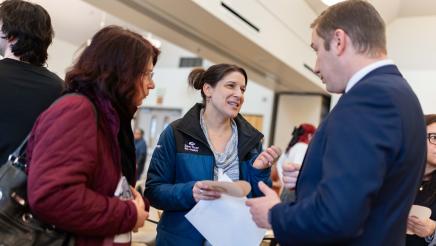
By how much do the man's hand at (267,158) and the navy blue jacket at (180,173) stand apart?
5 cm

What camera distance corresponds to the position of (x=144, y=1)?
137 inches

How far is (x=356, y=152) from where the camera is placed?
33.9 inches

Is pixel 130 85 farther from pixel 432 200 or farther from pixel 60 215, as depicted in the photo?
pixel 432 200

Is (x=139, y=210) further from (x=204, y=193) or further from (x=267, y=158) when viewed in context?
(x=267, y=158)

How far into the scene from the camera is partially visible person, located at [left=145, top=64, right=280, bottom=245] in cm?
160

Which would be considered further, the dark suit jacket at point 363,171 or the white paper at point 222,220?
the white paper at point 222,220

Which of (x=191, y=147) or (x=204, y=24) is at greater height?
(x=204, y=24)

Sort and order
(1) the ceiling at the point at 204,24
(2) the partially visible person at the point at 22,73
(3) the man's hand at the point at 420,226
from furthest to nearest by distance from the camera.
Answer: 1. (1) the ceiling at the point at 204,24
2. (3) the man's hand at the point at 420,226
3. (2) the partially visible person at the point at 22,73

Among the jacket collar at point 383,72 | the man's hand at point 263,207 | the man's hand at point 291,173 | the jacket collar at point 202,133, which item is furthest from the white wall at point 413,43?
the man's hand at point 263,207

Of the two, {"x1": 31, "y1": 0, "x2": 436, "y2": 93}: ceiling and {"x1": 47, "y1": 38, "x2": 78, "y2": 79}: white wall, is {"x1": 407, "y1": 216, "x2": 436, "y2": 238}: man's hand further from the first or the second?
{"x1": 47, "y1": 38, "x2": 78, "y2": 79}: white wall

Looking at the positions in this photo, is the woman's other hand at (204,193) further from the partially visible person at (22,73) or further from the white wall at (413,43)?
the white wall at (413,43)

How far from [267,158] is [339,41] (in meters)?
0.72

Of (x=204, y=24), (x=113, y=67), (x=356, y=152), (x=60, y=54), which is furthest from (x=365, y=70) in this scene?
(x=60, y=54)

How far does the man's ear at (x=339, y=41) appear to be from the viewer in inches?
39.4
